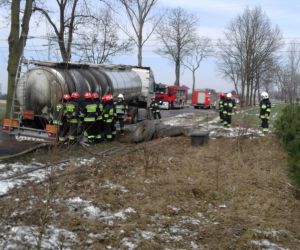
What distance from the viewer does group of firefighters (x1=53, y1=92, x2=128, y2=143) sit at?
1520cm

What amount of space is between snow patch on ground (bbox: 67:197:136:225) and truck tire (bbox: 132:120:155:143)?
9478 millimetres

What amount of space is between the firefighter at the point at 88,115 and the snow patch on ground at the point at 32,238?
9.33m

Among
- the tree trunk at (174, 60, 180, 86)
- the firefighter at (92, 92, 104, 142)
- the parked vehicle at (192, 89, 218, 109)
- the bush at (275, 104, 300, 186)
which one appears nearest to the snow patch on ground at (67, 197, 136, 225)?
the bush at (275, 104, 300, 186)

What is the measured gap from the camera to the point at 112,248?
6.05m

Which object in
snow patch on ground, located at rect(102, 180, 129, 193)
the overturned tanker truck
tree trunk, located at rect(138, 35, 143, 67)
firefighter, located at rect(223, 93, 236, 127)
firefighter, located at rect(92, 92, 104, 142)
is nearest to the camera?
snow patch on ground, located at rect(102, 180, 129, 193)

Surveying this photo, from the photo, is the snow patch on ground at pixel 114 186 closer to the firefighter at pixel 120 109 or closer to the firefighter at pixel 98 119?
the firefighter at pixel 98 119

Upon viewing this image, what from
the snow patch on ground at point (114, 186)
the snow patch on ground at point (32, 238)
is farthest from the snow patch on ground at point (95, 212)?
the snow patch on ground at point (114, 186)

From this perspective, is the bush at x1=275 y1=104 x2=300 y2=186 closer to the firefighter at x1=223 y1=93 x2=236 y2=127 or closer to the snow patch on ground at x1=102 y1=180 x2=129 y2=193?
the snow patch on ground at x1=102 y1=180 x2=129 y2=193

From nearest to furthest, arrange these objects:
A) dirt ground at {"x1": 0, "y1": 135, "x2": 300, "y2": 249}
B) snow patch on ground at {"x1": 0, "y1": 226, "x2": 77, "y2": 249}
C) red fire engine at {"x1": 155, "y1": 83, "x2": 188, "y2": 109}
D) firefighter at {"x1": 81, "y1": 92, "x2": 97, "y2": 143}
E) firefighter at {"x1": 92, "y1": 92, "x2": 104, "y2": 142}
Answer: snow patch on ground at {"x1": 0, "y1": 226, "x2": 77, "y2": 249} → dirt ground at {"x1": 0, "y1": 135, "x2": 300, "y2": 249} → firefighter at {"x1": 81, "y1": 92, "x2": 97, "y2": 143} → firefighter at {"x1": 92, "y1": 92, "x2": 104, "y2": 142} → red fire engine at {"x1": 155, "y1": 83, "x2": 188, "y2": 109}

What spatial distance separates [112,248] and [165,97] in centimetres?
4427

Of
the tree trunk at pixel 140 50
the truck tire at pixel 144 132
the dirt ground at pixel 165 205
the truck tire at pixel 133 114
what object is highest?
the tree trunk at pixel 140 50

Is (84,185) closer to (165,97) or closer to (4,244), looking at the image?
(4,244)

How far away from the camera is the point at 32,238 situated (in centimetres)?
607

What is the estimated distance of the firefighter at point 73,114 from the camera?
15141 mm
